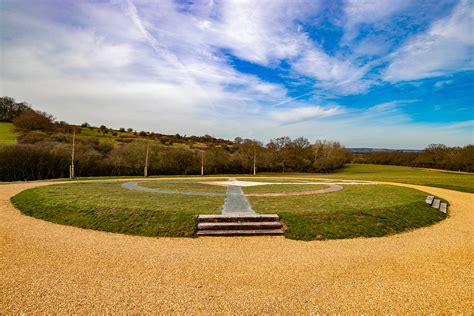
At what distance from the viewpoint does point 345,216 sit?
9.76m

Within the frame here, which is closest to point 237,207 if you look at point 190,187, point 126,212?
point 126,212

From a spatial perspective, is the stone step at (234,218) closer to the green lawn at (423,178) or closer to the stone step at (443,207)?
the stone step at (443,207)

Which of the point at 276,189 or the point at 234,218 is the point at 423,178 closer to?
the point at 276,189

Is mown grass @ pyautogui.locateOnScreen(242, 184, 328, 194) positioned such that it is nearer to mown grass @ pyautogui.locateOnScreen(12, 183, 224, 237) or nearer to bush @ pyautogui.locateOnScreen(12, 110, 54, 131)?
mown grass @ pyautogui.locateOnScreen(12, 183, 224, 237)

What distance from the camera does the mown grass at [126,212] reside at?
884 centimetres

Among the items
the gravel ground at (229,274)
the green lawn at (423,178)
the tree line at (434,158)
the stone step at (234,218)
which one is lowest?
the gravel ground at (229,274)

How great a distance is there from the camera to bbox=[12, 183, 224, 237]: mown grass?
29.0 feet

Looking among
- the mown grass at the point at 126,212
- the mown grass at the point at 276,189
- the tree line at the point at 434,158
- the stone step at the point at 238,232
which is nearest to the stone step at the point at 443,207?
the mown grass at the point at 276,189

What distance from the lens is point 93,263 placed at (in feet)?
20.6

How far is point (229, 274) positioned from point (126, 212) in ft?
19.3

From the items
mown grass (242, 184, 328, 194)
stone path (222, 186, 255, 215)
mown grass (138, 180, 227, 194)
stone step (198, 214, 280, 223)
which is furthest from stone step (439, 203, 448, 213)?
mown grass (138, 180, 227, 194)

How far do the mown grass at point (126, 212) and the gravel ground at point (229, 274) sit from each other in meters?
0.59

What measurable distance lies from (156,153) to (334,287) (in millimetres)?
43895

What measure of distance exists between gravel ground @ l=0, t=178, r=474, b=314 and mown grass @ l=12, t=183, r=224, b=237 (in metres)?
0.59
